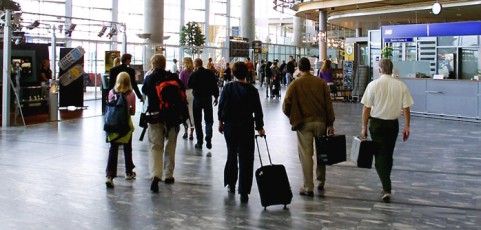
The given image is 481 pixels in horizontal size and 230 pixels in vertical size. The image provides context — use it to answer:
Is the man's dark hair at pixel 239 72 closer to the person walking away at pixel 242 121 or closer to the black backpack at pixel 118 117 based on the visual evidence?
the person walking away at pixel 242 121

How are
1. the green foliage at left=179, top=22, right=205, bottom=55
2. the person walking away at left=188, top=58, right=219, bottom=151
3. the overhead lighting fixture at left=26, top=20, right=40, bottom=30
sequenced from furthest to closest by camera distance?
the green foliage at left=179, top=22, right=205, bottom=55 → the overhead lighting fixture at left=26, top=20, right=40, bottom=30 → the person walking away at left=188, top=58, right=219, bottom=151

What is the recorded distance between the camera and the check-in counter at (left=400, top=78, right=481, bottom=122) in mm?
14602

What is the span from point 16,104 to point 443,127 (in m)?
9.83

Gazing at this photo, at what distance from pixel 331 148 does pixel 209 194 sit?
1.38 m

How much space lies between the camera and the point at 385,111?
586cm

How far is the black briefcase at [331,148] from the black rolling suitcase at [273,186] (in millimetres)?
666

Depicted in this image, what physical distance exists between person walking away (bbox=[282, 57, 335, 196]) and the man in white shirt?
41 centimetres

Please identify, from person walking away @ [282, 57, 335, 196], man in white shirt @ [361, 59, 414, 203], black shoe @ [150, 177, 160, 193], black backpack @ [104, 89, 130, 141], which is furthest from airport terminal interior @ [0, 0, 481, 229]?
black backpack @ [104, 89, 130, 141]

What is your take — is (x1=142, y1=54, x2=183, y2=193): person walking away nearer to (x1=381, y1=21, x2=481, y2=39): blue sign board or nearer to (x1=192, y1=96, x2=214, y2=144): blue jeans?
(x1=192, y1=96, x2=214, y2=144): blue jeans

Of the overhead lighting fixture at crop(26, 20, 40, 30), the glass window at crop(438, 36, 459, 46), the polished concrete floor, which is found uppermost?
the overhead lighting fixture at crop(26, 20, 40, 30)

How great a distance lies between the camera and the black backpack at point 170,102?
6312 mm

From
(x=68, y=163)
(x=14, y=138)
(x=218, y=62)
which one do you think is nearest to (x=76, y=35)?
(x=218, y=62)

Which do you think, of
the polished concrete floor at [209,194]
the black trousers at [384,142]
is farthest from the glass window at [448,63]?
the black trousers at [384,142]

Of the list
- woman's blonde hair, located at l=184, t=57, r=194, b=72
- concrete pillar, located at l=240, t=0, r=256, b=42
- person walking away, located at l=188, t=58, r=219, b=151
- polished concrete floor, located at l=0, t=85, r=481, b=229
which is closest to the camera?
polished concrete floor, located at l=0, t=85, r=481, b=229
